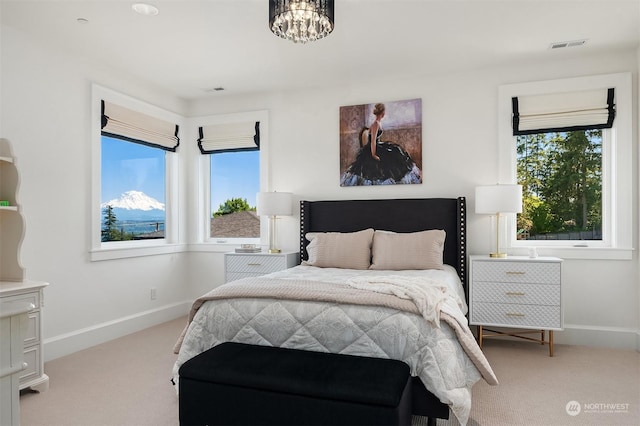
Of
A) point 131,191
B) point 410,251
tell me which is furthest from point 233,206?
point 410,251

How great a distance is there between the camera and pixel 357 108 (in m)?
4.52

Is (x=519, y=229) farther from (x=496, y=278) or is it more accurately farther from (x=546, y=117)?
(x=546, y=117)

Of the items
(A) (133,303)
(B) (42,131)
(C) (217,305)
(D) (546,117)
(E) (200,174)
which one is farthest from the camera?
(E) (200,174)

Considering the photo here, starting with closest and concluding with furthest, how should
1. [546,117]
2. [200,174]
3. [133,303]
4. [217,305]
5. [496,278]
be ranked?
1. [217,305]
2. [496,278]
3. [546,117]
4. [133,303]
5. [200,174]

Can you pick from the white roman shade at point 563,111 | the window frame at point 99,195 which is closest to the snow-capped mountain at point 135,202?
the window frame at point 99,195

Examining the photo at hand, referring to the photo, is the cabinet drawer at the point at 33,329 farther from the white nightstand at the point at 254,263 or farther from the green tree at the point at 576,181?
the green tree at the point at 576,181

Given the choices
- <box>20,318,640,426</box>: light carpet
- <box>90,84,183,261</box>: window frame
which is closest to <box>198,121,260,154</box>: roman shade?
<box>90,84,183,261</box>: window frame

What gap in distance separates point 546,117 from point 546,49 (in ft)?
1.95

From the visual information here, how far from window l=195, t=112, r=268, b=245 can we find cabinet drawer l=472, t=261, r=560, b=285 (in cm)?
245

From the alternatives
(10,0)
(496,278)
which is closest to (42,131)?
(10,0)

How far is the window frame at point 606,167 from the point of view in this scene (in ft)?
12.1

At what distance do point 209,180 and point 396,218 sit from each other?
2362 millimetres

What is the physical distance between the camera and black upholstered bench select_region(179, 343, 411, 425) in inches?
71.3

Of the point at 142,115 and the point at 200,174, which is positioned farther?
the point at 200,174
